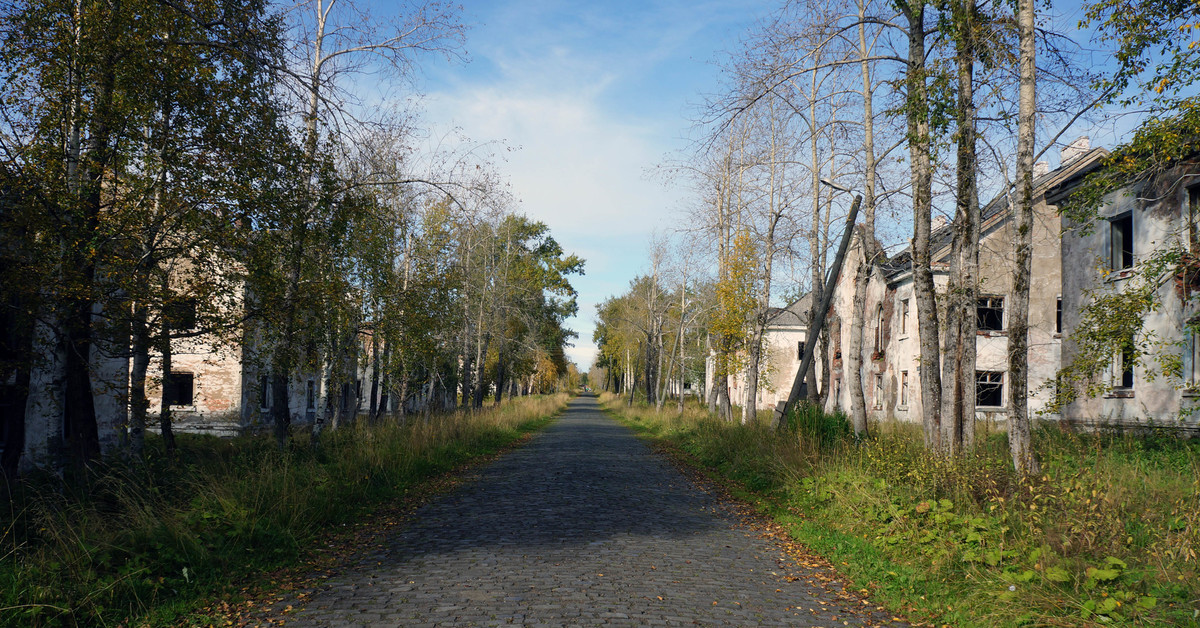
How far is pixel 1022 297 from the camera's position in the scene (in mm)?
9000

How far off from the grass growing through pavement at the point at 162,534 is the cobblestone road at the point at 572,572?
982mm

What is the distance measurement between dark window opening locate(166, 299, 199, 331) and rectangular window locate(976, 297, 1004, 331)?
87.3 feet

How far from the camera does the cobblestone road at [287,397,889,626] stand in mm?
5855

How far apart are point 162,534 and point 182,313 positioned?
3.71 metres

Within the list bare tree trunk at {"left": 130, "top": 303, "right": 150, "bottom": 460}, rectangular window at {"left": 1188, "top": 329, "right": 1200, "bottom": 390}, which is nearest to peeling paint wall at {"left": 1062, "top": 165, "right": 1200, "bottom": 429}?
rectangular window at {"left": 1188, "top": 329, "right": 1200, "bottom": 390}

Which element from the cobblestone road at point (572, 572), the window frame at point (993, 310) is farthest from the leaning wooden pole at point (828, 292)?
the window frame at point (993, 310)

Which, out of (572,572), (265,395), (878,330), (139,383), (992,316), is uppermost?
(992,316)

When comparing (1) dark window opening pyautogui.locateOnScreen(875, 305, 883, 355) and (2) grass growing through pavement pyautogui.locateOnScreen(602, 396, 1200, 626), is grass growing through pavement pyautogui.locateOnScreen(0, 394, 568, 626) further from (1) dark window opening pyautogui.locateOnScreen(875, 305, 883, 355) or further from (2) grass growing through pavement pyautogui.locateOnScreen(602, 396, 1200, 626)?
(1) dark window opening pyautogui.locateOnScreen(875, 305, 883, 355)

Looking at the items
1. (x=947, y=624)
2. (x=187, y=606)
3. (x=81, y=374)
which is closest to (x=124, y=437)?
(x=81, y=374)

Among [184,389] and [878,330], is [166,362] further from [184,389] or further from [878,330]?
[878,330]

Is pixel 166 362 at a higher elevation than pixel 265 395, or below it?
higher

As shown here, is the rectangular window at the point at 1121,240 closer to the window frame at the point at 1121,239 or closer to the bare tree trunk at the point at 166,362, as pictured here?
the window frame at the point at 1121,239

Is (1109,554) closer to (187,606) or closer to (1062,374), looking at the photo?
(1062,374)

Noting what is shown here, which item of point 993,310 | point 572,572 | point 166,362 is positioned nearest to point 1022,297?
point 572,572
